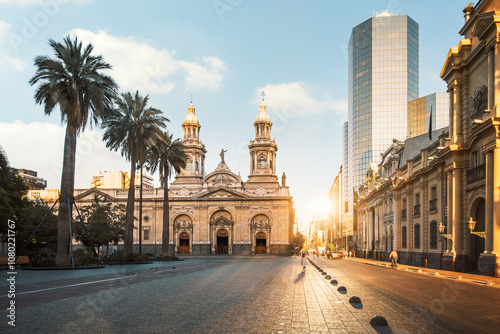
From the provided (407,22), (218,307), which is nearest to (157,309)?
(218,307)

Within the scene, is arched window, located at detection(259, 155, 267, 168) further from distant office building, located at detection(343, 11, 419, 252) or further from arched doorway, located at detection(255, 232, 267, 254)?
distant office building, located at detection(343, 11, 419, 252)

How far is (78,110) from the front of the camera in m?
28.8

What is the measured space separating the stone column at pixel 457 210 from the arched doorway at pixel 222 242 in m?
65.2

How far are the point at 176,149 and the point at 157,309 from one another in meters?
42.0

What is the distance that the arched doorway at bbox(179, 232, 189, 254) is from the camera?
9375cm

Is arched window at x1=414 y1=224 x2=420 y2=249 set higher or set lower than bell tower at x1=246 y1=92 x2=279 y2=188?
lower

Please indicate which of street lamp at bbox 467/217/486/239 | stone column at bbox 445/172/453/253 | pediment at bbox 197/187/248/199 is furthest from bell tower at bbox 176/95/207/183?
street lamp at bbox 467/217/486/239

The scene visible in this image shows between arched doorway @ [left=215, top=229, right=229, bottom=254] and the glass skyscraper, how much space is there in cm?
3630

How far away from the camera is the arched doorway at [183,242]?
9375 centimetres

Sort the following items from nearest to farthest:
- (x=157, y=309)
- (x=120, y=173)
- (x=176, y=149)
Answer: (x=157, y=309), (x=176, y=149), (x=120, y=173)

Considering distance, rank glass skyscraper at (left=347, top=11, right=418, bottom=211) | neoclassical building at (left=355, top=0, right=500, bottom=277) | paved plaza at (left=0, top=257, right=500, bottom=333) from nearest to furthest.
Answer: paved plaza at (left=0, top=257, right=500, bottom=333)
neoclassical building at (left=355, top=0, right=500, bottom=277)
glass skyscraper at (left=347, top=11, right=418, bottom=211)

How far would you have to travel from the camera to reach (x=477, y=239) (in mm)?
29469

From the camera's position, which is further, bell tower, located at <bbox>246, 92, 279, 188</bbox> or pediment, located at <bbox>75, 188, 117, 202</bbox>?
bell tower, located at <bbox>246, 92, 279, 188</bbox>

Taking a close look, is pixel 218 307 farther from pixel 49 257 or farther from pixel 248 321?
pixel 49 257
